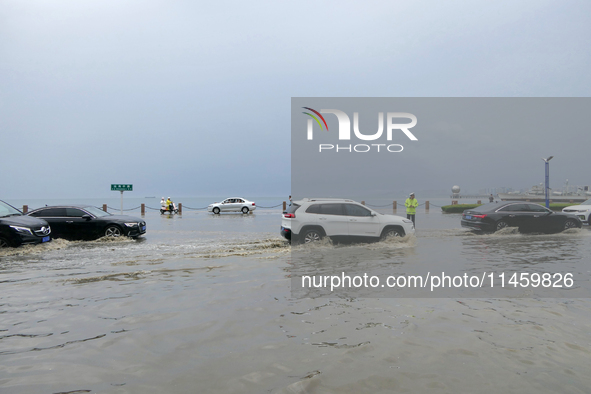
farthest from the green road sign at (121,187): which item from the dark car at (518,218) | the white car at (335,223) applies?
the dark car at (518,218)

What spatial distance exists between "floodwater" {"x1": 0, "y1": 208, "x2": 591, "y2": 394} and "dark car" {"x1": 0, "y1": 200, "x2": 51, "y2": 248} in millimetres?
3141

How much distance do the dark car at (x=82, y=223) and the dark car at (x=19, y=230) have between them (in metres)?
1.67

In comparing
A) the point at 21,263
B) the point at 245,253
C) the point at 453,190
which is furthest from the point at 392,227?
the point at 453,190

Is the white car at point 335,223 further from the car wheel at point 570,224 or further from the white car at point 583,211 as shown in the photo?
the white car at point 583,211

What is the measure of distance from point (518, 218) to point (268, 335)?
1478 cm

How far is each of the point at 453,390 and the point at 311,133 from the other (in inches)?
431

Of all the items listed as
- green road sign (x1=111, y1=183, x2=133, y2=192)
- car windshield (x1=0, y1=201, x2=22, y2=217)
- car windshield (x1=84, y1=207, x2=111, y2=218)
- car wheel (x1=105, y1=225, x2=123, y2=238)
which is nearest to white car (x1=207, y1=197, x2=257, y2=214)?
green road sign (x1=111, y1=183, x2=133, y2=192)

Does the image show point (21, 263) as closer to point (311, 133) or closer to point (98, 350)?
point (98, 350)

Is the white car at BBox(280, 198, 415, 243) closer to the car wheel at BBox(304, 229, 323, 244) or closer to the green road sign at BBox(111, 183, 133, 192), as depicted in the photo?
the car wheel at BBox(304, 229, 323, 244)

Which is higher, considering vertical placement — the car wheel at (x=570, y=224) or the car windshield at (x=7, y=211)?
the car windshield at (x=7, y=211)

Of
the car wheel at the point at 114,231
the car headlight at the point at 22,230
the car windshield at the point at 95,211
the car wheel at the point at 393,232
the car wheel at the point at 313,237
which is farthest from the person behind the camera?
the car windshield at the point at 95,211

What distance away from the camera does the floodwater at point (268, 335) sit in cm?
335

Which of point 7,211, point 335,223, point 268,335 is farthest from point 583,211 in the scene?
point 7,211

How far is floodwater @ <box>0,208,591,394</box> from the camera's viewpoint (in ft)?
11.0
